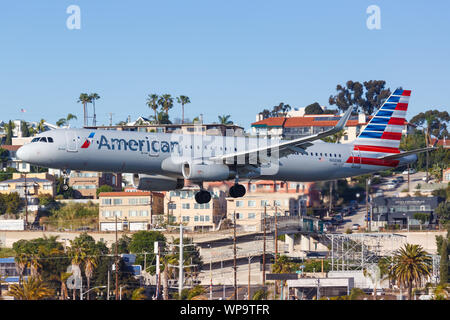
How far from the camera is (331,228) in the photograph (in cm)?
11869

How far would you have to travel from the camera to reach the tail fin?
60.4m

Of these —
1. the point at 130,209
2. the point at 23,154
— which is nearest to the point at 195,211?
the point at 130,209

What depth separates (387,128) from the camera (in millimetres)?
62219

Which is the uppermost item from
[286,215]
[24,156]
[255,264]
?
[24,156]

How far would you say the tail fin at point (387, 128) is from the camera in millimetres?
60375

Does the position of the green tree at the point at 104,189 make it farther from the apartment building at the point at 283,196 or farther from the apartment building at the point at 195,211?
the apartment building at the point at 283,196

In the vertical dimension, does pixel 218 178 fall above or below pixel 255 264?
above

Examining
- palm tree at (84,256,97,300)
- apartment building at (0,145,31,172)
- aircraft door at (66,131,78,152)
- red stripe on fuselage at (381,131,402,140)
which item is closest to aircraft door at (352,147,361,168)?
red stripe on fuselage at (381,131,402,140)

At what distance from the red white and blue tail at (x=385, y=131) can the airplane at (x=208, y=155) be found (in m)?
0.09

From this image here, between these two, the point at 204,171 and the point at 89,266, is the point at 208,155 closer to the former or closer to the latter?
the point at 204,171

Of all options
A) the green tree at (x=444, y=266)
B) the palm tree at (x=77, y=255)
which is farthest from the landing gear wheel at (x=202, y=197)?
the green tree at (x=444, y=266)

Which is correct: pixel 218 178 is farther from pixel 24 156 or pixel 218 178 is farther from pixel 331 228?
pixel 331 228
